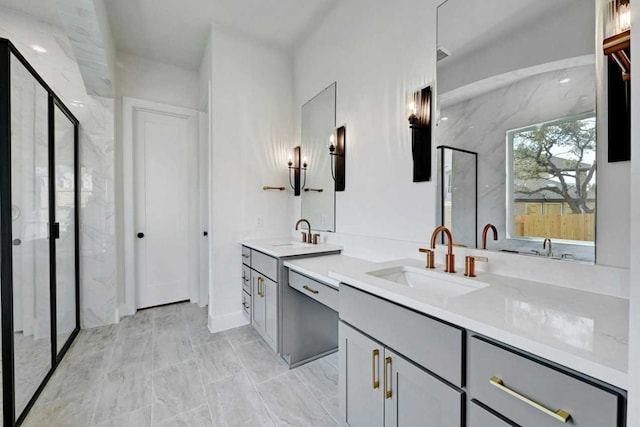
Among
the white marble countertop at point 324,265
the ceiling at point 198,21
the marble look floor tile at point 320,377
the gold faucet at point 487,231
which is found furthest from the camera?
the ceiling at point 198,21

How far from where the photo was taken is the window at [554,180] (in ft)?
3.61

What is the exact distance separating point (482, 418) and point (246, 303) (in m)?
2.28

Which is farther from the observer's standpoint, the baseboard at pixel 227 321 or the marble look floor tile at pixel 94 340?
the baseboard at pixel 227 321

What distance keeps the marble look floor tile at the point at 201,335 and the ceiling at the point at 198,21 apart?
9.91 feet

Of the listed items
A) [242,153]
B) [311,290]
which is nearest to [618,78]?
[311,290]

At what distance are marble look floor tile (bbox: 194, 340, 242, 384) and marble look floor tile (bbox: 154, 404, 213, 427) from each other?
0.97ft

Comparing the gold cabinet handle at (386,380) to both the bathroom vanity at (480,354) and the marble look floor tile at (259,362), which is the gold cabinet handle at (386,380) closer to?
the bathroom vanity at (480,354)

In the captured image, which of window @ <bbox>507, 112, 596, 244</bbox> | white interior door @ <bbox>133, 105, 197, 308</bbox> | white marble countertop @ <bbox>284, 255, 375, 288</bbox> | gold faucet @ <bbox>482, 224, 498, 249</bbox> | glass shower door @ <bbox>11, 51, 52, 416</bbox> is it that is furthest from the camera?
white interior door @ <bbox>133, 105, 197, 308</bbox>

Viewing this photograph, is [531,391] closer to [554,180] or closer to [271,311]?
[554,180]

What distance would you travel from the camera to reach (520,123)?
1292mm

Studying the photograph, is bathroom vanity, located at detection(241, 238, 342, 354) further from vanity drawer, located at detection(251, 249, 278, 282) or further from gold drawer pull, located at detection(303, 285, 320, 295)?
gold drawer pull, located at detection(303, 285, 320, 295)

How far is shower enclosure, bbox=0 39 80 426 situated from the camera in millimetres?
1449

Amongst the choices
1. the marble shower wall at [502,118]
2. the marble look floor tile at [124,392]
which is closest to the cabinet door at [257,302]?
the marble look floor tile at [124,392]

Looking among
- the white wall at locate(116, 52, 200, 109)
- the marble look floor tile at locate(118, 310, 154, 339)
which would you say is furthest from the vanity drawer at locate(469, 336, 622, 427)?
the white wall at locate(116, 52, 200, 109)
